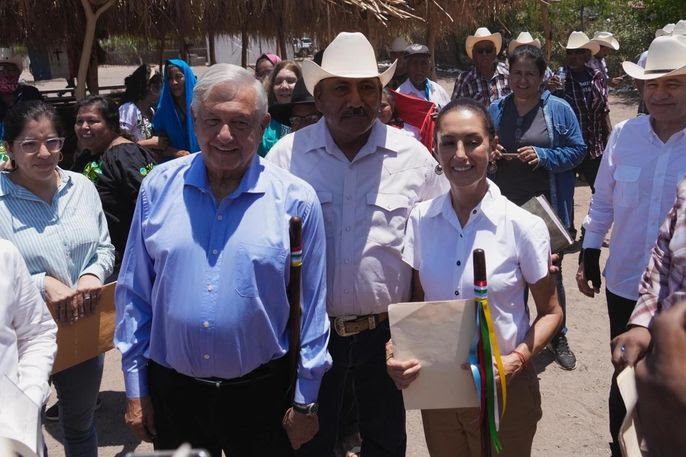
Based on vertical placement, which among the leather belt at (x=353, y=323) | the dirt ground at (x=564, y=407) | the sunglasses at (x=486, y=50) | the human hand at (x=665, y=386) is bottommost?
the dirt ground at (x=564, y=407)

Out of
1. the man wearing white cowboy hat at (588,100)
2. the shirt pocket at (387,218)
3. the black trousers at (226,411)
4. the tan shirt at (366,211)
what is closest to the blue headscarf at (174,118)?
the tan shirt at (366,211)

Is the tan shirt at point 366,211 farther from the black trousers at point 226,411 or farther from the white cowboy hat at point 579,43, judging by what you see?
the white cowboy hat at point 579,43

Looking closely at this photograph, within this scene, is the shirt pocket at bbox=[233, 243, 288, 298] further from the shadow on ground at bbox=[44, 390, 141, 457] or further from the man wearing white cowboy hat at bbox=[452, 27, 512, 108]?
the man wearing white cowboy hat at bbox=[452, 27, 512, 108]

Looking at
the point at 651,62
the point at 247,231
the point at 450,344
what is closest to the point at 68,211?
the point at 247,231

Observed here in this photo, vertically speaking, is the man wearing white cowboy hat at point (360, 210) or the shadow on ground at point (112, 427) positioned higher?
the man wearing white cowboy hat at point (360, 210)

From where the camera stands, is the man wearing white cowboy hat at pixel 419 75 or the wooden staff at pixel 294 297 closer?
the wooden staff at pixel 294 297

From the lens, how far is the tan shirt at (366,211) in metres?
2.82

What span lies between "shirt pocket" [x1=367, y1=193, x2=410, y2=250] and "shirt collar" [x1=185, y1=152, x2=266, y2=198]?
22.1 inches

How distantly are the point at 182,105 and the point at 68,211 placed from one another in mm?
3005

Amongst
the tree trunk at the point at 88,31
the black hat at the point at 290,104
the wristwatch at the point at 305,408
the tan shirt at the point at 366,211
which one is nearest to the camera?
the wristwatch at the point at 305,408

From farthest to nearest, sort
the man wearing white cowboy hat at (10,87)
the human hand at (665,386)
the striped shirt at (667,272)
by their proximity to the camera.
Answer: the man wearing white cowboy hat at (10,87), the striped shirt at (667,272), the human hand at (665,386)

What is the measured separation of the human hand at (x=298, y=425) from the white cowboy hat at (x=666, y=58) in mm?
2147

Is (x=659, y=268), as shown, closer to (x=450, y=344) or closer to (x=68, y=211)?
(x=450, y=344)

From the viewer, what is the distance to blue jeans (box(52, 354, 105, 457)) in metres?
3.22
